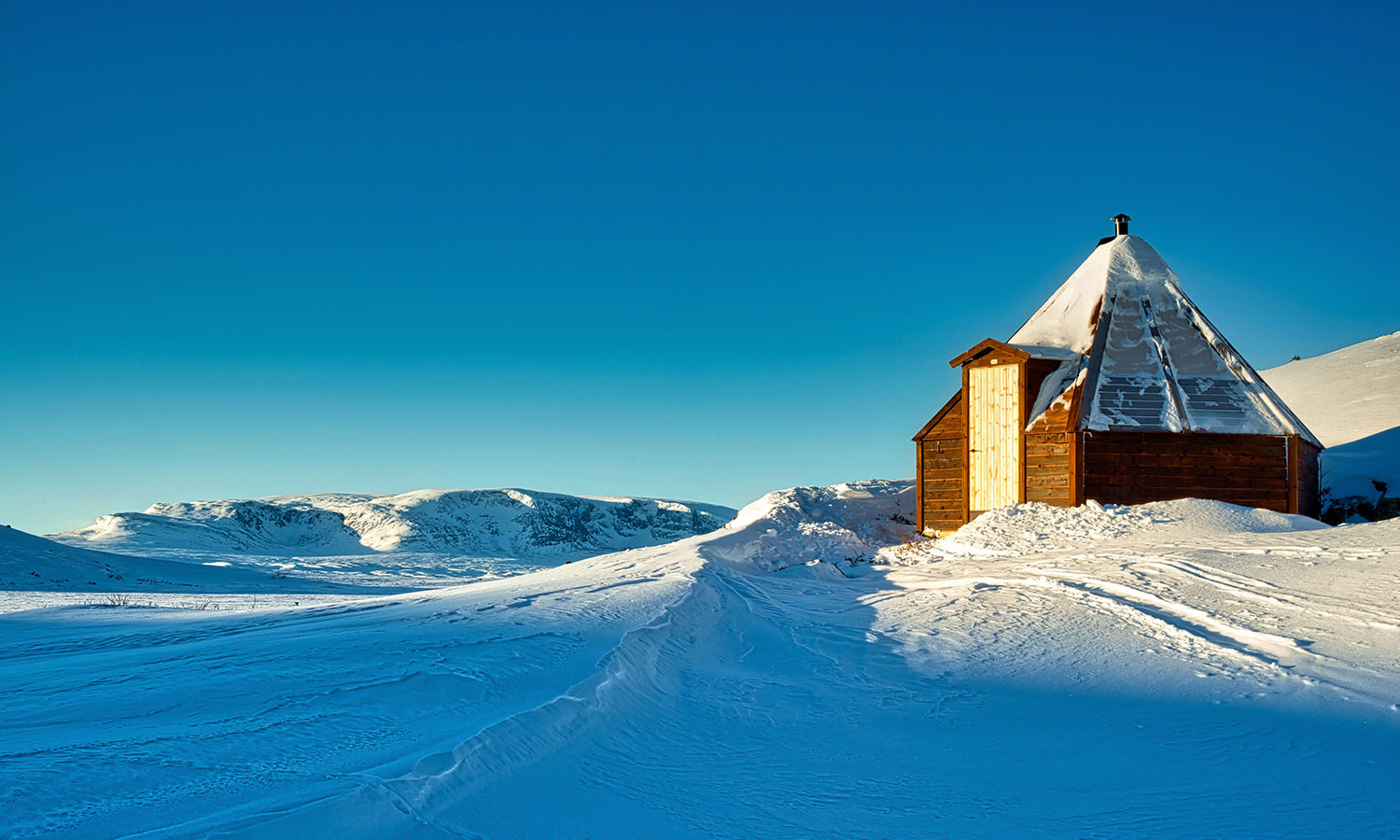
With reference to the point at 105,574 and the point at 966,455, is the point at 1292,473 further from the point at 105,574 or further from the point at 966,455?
the point at 105,574

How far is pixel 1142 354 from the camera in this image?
16531 millimetres

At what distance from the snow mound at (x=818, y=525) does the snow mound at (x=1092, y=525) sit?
137 cm

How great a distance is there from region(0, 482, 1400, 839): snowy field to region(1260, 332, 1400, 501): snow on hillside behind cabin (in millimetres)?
10931

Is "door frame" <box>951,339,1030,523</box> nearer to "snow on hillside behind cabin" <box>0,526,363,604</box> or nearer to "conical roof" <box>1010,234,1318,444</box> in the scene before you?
"conical roof" <box>1010,234,1318,444</box>

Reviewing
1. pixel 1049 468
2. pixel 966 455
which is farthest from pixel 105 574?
pixel 1049 468

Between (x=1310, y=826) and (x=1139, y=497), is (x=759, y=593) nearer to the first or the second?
(x=1310, y=826)

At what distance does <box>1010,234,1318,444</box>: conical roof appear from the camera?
1529 cm

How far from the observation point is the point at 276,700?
4840 mm

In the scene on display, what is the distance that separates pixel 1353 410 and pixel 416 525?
130 ft

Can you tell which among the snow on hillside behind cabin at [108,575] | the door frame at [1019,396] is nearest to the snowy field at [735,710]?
the door frame at [1019,396]

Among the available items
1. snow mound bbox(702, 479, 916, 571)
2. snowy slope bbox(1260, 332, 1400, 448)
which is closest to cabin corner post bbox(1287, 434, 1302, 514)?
snow mound bbox(702, 479, 916, 571)

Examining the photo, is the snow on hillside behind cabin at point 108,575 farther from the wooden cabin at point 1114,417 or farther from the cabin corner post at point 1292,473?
the cabin corner post at point 1292,473

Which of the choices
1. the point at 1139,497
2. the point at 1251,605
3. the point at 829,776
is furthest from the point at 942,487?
the point at 829,776

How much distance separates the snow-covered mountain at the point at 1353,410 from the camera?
18.6 m
